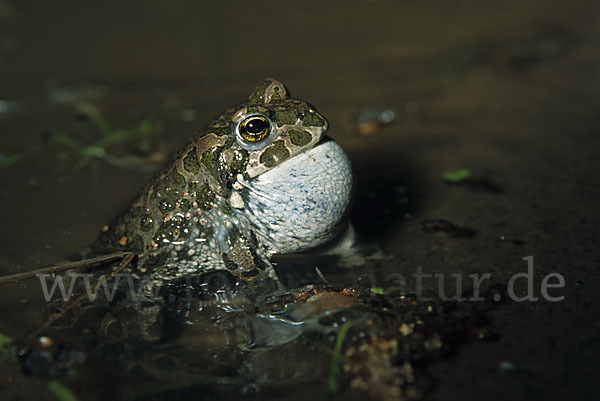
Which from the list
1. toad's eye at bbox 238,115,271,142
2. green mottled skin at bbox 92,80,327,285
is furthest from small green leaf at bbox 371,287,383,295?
toad's eye at bbox 238,115,271,142

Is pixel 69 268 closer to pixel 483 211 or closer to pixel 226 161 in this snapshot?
pixel 226 161

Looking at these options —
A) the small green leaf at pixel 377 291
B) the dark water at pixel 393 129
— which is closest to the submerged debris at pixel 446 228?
the dark water at pixel 393 129

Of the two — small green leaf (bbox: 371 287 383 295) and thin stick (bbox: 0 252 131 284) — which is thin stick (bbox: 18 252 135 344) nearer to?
thin stick (bbox: 0 252 131 284)

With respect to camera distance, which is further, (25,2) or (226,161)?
(25,2)

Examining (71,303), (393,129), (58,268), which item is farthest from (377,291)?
(393,129)

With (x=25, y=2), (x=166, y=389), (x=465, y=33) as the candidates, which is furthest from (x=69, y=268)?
(x=25, y=2)

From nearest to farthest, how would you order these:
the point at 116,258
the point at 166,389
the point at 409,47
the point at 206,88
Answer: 1. the point at 166,389
2. the point at 116,258
3. the point at 206,88
4. the point at 409,47
